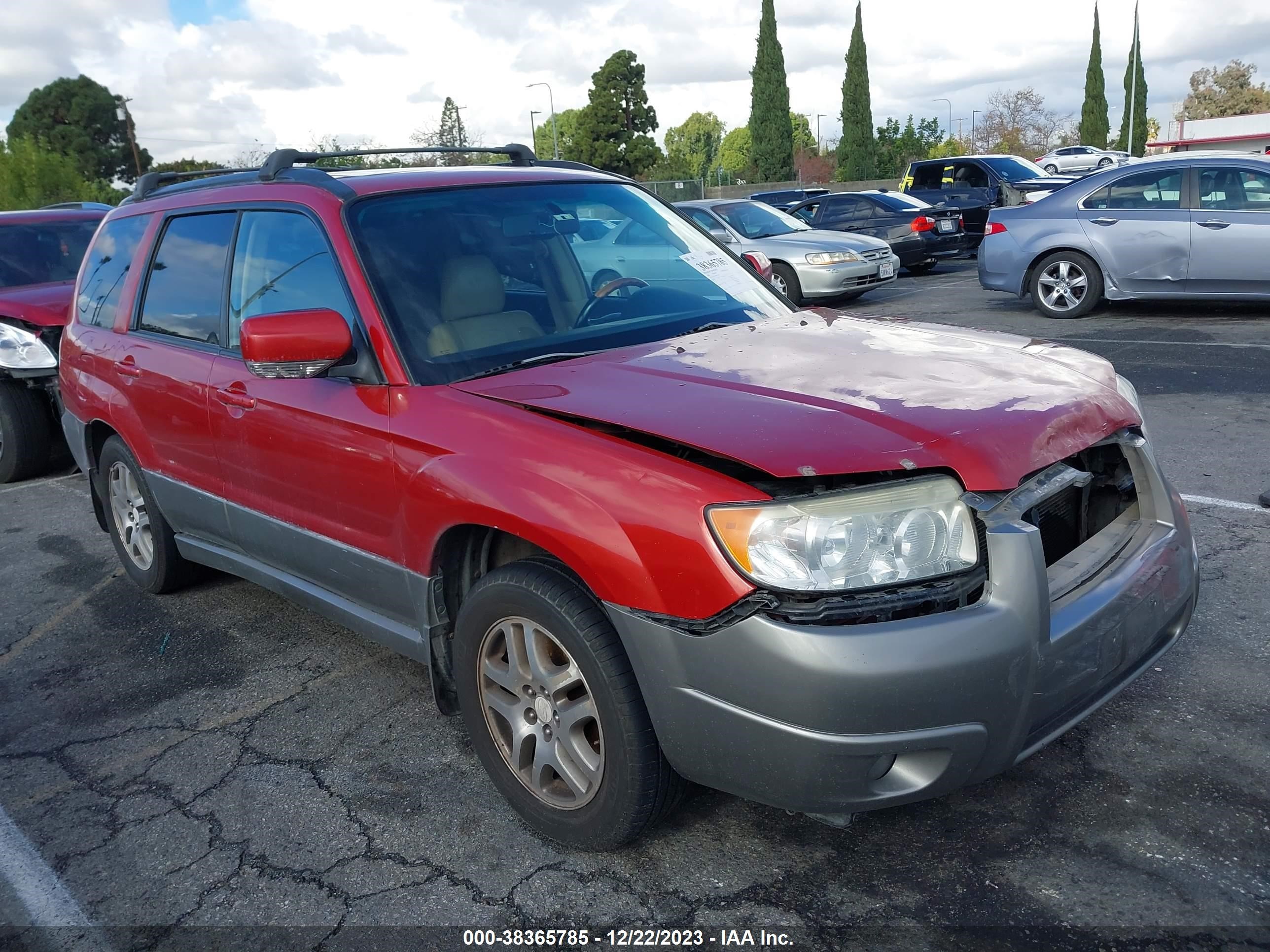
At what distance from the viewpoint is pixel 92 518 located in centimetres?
657

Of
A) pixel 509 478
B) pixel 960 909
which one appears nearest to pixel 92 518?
pixel 509 478

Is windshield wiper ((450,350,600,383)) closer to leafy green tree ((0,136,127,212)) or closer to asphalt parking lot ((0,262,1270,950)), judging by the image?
asphalt parking lot ((0,262,1270,950))

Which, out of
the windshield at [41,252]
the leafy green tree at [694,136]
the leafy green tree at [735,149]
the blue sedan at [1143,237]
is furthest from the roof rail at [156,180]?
the leafy green tree at [735,149]

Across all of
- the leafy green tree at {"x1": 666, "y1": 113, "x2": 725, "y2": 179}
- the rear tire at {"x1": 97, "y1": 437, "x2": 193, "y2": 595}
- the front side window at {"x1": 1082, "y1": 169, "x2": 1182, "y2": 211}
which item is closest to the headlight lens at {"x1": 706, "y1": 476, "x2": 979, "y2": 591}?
the rear tire at {"x1": 97, "y1": 437, "x2": 193, "y2": 595}

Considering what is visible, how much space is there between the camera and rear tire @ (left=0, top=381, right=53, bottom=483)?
7.49 meters

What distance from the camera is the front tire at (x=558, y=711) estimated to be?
2.53 metres

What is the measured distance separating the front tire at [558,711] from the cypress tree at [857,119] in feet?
155

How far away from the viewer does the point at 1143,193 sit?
10492 millimetres

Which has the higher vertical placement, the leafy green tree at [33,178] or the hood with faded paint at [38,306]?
the leafy green tree at [33,178]

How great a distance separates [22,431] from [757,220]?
10399 millimetres

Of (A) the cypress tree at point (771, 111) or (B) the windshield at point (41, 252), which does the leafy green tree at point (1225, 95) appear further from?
(B) the windshield at point (41, 252)

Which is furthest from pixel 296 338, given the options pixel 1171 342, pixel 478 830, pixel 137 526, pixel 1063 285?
pixel 1063 285

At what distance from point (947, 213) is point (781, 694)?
658 inches

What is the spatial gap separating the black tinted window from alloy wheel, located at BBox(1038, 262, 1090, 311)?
9339mm
